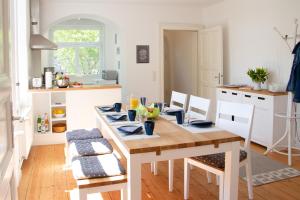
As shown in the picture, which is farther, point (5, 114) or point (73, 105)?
point (73, 105)

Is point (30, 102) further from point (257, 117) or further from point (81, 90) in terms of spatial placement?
point (257, 117)

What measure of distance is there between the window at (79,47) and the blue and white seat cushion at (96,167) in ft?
21.4

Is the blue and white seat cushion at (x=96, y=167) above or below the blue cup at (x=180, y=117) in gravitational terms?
below

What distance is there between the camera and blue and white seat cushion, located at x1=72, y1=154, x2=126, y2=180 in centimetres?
217

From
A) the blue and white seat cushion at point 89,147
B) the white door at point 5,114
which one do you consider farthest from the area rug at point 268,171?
the white door at point 5,114

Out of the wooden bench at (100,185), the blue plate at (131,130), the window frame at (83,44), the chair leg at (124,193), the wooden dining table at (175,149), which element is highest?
the window frame at (83,44)

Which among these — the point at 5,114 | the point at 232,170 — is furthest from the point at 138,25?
the point at 5,114

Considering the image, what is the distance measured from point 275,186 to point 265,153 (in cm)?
105

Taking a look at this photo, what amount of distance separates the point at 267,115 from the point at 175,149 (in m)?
2.73

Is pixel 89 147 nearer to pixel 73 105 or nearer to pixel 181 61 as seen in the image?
pixel 73 105

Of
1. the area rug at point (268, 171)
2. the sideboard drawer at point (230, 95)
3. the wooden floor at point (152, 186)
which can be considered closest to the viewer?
the wooden floor at point (152, 186)

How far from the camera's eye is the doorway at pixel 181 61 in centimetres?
677

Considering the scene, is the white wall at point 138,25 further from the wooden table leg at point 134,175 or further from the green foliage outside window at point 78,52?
the wooden table leg at point 134,175

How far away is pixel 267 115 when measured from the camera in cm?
430
